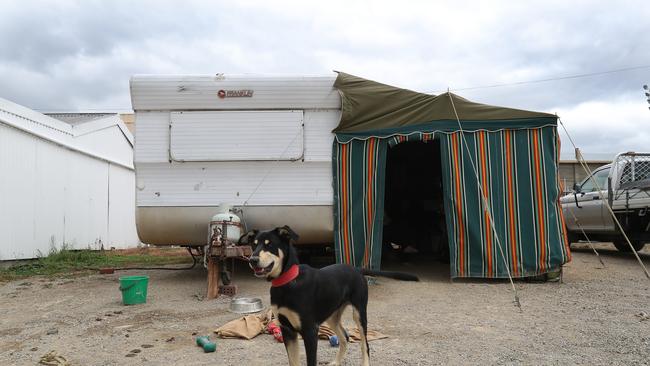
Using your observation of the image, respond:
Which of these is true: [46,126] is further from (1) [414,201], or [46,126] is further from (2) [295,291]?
(2) [295,291]

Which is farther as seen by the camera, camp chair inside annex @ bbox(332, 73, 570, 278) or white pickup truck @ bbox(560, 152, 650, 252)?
white pickup truck @ bbox(560, 152, 650, 252)

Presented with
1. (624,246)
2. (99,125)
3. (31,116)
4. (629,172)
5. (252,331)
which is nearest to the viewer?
(252,331)

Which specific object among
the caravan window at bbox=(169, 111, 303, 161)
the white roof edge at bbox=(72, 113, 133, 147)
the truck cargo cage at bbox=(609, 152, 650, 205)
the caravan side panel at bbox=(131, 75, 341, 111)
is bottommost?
the truck cargo cage at bbox=(609, 152, 650, 205)

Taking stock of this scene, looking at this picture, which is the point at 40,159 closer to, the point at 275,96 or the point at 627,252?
the point at 275,96

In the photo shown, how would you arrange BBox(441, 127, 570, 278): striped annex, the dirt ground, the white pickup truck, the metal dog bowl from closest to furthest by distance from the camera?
the dirt ground < the metal dog bowl < BBox(441, 127, 570, 278): striped annex < the white pickup truck

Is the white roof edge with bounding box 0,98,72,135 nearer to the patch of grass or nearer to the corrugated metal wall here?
the corrugated metal wall

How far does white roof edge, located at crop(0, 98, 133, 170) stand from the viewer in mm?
10039

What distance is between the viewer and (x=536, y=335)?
187 inches

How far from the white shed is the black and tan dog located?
27.6 ft

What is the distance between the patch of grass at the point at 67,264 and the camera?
923cm

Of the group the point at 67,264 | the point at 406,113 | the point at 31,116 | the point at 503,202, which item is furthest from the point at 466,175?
the point at 31,116

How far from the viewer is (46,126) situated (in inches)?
464

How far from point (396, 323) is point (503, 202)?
3233 millimetres

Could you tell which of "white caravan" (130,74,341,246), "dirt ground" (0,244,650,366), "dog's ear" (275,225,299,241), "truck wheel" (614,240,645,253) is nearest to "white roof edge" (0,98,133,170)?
"dirt ground" (0,244,650,366)
